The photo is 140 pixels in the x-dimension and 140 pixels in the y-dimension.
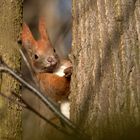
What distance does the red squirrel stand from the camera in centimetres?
352

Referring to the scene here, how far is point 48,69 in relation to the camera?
430 centimetres

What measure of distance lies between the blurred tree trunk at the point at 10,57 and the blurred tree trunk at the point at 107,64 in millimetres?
1238

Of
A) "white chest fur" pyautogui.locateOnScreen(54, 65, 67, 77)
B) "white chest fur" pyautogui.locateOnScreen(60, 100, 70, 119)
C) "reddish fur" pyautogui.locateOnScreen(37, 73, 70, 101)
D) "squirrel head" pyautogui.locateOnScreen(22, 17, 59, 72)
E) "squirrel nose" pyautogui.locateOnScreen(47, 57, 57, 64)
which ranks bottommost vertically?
"white chest fur" pyautogui.locateOnScreen(60, 100, 70, 119)

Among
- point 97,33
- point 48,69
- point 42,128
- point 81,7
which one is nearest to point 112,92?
point 97,33

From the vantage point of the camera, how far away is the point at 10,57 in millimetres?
3781

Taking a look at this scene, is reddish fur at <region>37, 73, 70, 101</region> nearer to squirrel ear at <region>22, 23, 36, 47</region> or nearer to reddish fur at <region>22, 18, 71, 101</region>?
reddish fur at <region>22, 18, 71, 101</region>

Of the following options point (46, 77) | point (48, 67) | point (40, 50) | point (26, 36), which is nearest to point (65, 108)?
point (46, 77)

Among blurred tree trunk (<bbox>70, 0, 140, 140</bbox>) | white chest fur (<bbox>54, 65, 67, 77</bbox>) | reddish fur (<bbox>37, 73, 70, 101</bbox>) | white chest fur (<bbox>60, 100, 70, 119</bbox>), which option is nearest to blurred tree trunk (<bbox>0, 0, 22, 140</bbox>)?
reddish fur (<bbox>37, 73, 70, 101</bbox>)

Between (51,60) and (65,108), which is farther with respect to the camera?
(51,60)

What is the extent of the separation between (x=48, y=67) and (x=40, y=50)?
1.44ft

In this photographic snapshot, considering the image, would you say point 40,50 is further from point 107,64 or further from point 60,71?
point 107,64

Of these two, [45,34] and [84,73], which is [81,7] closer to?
[84,73]

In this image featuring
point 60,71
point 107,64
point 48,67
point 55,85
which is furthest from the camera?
point 48,67

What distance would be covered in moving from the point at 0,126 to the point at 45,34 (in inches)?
46.8
